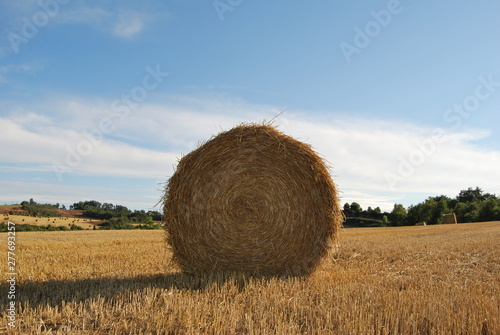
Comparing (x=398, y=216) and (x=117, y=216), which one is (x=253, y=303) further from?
(x=398, y=216)

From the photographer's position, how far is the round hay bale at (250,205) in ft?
19.2

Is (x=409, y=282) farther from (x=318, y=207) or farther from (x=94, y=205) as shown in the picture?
(x=94, y=205)

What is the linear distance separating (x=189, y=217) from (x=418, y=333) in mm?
3519

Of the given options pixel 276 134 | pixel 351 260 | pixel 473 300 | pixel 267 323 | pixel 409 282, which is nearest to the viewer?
pixel 267 323

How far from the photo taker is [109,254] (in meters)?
8.62

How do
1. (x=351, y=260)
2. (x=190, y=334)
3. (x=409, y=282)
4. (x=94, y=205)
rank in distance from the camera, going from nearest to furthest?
1. (x=190, y=334)
2. (x=409, y=282)
3. (x=351, y=260)
4. (x=94, y=205)

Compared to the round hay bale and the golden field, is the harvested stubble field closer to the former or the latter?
the round hay bale

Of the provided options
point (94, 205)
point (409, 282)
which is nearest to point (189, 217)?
point (409, 282)

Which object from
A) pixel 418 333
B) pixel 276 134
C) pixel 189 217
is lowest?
pixel 418 333

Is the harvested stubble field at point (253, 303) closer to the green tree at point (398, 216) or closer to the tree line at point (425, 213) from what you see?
the tree line at point (425, 213)

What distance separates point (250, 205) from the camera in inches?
233

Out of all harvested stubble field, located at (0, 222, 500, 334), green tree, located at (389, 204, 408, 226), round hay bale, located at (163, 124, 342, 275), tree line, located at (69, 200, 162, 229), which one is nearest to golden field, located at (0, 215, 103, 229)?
tree line, located at (69, 200, 162, 229)

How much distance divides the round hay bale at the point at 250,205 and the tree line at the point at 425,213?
40017mm

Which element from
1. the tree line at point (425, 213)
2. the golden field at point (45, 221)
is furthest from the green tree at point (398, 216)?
the golden field at point (45, 221)
